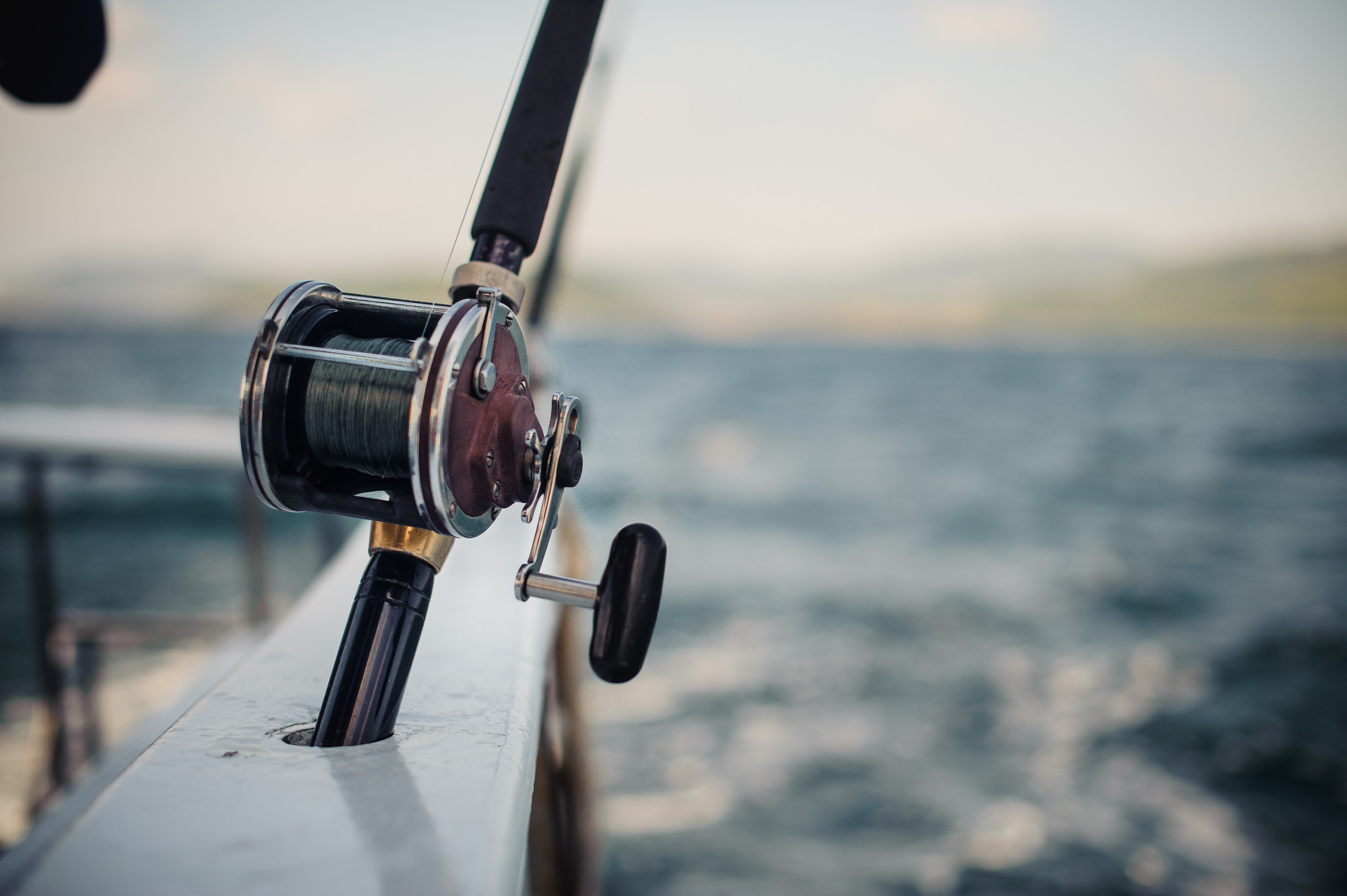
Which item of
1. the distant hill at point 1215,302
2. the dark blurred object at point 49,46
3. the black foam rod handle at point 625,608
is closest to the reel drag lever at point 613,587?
the black foam rod handle at point 625,608

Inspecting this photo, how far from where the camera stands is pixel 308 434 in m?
0.75

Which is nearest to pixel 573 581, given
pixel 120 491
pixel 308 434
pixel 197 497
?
pixel 308 434

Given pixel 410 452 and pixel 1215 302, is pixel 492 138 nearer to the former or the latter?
pixel 410 452

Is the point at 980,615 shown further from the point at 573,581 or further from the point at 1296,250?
the point at 1296,250

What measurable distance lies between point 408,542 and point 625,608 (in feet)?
0.67

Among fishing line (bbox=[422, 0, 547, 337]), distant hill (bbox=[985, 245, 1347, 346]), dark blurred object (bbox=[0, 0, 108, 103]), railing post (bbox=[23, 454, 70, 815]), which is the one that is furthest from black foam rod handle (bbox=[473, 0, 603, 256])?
distant hill (bbox=[985, 245, 1347, 346])

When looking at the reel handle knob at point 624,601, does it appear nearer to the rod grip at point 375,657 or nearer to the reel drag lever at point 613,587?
the reel drag lever at point 613,587

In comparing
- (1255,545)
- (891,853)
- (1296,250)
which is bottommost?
(891,853)

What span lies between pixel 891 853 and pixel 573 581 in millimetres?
4443

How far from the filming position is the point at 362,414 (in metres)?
0.72

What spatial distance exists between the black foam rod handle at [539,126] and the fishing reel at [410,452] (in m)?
0.11

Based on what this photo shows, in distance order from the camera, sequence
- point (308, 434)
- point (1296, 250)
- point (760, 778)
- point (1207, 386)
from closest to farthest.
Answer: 1. point (308, 434)
2. point (760, 778)
3. point (1207, 386)
4. point (1296, 250)

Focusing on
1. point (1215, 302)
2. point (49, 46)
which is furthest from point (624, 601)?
point (1215, 302)

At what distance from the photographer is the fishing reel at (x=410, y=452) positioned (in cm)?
69
